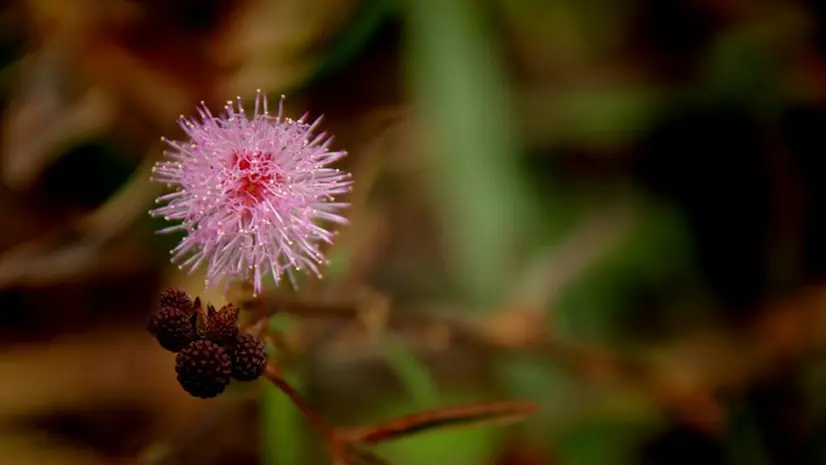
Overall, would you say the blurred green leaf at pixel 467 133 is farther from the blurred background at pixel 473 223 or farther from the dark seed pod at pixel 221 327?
the dark seed pod at pixel 221 327

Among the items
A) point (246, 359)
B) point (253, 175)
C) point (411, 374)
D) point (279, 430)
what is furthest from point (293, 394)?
point (411, 374)

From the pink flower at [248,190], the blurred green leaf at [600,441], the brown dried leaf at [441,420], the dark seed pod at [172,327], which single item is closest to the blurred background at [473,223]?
the blurred green leaf at [600,441]

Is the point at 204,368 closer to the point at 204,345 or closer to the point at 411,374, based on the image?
the point at 204,345

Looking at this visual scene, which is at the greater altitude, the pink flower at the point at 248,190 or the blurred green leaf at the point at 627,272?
the blurred green leaf at the point at 627,272

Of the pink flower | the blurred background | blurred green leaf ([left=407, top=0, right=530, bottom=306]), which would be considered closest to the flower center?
the pink flower

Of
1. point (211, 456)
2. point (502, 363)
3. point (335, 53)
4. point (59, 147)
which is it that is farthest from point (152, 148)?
point (502, 363)
